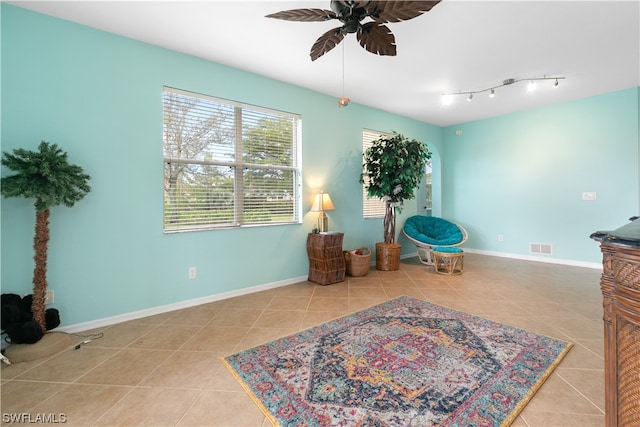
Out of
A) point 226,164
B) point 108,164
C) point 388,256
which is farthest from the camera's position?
point 388,256

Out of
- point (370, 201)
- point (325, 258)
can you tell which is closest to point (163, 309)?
point (325, 258)

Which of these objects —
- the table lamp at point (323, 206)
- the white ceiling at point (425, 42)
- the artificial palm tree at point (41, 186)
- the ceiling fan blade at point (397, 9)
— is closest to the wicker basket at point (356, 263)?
the table lamp at point (323, 206)

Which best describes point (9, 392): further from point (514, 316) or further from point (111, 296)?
point (514, 316)

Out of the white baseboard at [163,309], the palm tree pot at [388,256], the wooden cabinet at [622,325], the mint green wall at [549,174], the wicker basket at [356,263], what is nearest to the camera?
the wooden cabinet at [622,325]

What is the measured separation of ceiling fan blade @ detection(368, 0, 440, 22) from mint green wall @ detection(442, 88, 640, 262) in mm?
4570

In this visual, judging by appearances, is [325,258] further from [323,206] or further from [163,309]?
[163,309]

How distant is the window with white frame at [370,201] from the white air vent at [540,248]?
2.83 metres

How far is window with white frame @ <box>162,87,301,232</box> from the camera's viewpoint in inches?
111

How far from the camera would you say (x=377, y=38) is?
179 cm

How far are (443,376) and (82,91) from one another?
143 inches

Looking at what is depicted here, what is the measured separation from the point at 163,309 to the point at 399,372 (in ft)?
7.74

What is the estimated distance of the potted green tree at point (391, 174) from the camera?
159 inches

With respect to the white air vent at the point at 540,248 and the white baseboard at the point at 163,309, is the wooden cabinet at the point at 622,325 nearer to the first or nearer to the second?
the white baseboard at the point at 163,309

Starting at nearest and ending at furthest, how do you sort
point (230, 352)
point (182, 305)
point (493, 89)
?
point (230, 352), point (182, 305), point (493, 89)
